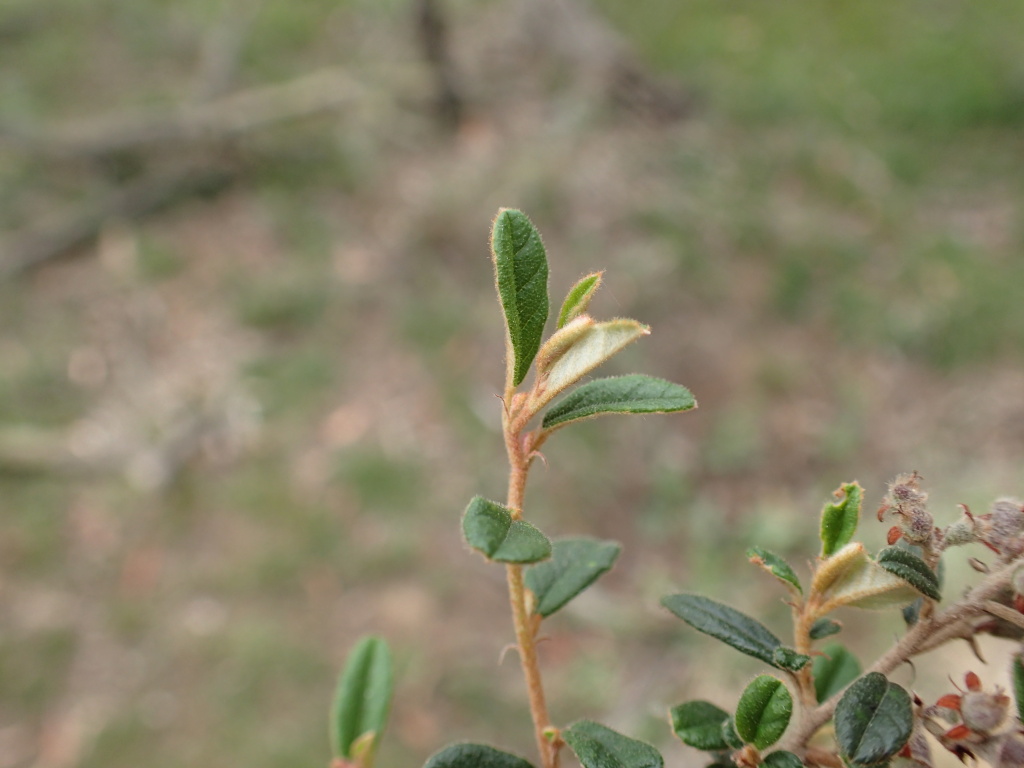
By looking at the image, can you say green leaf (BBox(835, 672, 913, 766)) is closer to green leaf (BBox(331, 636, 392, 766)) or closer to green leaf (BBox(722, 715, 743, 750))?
green leaf (BBox(722, 715, 743, 750))

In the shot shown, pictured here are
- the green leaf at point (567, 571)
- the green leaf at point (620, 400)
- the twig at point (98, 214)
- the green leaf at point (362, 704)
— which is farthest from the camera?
the twig at point (98, 214)

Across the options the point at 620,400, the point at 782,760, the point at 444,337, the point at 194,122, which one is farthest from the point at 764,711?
the point at 194,122

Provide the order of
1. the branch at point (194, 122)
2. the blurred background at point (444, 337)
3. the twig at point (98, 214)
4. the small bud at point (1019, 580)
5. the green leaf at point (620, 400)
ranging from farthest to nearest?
the branch at point (194, 122), the twig at point (98, 214), the blurred background at point (444, 337), the green leaf at point (620, 400), the small bud at point (1019, 580)

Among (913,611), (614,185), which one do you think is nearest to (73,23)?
(614,185)

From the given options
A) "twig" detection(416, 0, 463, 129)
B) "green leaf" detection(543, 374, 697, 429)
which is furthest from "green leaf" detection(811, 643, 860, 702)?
"twig" detection(416, 0, 463, 129)

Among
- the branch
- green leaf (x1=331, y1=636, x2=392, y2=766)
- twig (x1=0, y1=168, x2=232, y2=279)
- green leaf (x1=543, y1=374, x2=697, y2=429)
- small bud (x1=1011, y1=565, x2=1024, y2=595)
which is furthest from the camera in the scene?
the branch

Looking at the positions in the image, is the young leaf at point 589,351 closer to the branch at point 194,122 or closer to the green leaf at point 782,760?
the green leaf at point 782,760

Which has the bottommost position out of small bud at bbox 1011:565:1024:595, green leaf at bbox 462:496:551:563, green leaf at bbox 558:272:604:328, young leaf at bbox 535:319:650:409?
small bud at bbox 1011:565:1024:595

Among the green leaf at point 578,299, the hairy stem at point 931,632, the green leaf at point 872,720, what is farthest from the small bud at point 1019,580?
the green leaf at point 578,299

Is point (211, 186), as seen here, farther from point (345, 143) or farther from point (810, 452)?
point (810, 452)
